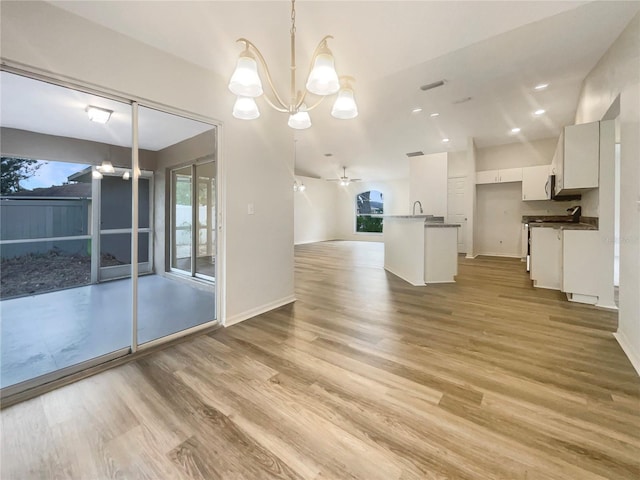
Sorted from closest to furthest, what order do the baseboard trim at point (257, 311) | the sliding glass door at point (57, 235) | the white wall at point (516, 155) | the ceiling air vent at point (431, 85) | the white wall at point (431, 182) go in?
the sliding glass door at point (57, 235), the baseboard trim at point (257, 311), the ceiling air vent at point (431, 85), the white wall at point (431, 182), the white wall at point (516, 155)

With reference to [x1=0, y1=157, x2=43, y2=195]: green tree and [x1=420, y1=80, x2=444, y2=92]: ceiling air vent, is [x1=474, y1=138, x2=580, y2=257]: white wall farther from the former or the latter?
[x1=0, y1=157, x2=43, y2=195]: green tree

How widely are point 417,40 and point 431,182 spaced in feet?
12.7

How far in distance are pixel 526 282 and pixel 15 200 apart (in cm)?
651

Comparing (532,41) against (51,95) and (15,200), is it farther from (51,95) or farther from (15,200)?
(15,200)

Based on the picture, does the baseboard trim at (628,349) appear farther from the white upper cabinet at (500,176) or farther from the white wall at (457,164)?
the white wall at (457,164)

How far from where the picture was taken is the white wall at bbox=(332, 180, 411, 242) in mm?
10914

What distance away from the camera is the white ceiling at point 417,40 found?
2.04 metres

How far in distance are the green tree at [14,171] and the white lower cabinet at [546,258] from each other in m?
6.13

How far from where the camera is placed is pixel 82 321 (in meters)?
2.75

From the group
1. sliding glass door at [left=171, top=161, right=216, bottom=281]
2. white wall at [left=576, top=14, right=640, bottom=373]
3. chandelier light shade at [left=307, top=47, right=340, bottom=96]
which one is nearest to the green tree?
sliding glass door at [left=171, top=161, right=216, bottom=281]

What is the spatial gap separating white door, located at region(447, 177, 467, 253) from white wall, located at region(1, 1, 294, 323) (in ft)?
18.1

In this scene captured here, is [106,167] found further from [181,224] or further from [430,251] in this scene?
[430,251]

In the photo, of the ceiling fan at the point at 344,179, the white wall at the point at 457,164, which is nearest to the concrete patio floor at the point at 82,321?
the white wall at the point at 457,164

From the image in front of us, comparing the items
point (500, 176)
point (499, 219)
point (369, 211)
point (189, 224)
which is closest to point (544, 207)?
point (499, 219)
